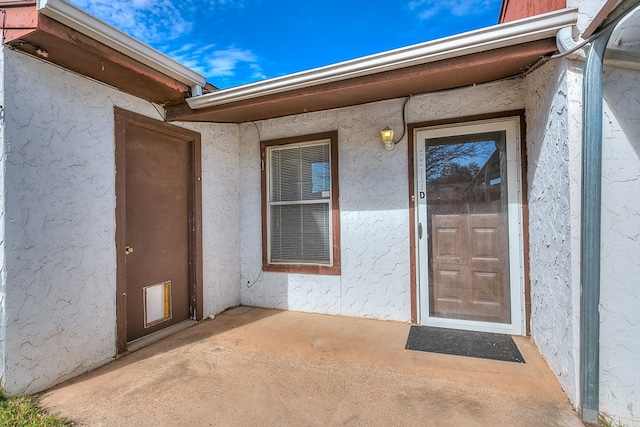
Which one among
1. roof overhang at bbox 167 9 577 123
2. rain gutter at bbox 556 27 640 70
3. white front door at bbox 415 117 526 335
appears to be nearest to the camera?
rain gutter at bbox 556 27 640 70

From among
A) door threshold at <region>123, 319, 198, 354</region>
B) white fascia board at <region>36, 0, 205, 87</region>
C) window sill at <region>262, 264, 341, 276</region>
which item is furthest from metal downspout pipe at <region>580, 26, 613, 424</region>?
door threshold at <region>123, 319, 198, 354</region>

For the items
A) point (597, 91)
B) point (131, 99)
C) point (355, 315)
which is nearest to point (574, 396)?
point (597, 91)

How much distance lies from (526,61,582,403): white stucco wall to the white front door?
0.17 metres

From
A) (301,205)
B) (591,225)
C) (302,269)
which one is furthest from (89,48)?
(591,225)

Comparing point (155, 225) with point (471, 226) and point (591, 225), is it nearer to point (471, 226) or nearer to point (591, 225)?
point (471, 226)

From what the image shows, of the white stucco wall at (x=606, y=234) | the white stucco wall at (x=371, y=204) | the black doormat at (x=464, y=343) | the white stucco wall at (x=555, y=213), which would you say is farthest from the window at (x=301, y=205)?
the white stucco wall at (x=606, y=234)

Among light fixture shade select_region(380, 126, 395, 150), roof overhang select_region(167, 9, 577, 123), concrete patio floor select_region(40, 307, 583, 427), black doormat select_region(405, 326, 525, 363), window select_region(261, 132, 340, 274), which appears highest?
roof overhang select_region(167, 9, 577, 123)

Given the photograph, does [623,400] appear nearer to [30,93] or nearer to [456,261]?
[456,261]

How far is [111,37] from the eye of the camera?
229 cm

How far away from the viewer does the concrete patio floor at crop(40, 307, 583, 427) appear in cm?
193

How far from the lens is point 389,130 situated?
11.2 feet

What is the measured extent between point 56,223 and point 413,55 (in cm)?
317

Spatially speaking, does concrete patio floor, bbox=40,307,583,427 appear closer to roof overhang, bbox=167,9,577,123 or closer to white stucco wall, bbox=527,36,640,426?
white stucco wall, bbox=527,36,640,426

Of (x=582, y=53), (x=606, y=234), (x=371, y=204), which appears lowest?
(x=606, y=234)
